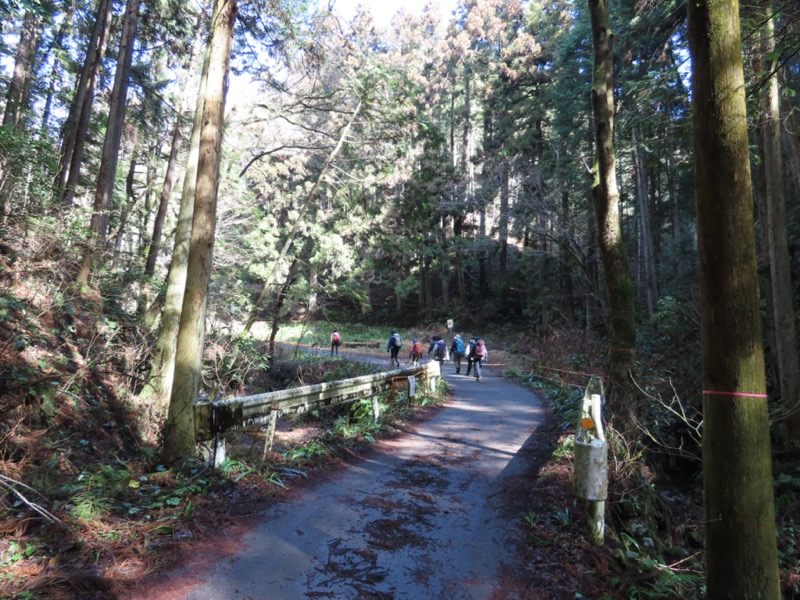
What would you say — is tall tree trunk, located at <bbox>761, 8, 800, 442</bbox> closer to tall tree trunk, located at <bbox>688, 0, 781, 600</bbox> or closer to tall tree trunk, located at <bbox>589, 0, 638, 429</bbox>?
tall tree trunk, located at <bbox>589, 0, 638, 429</bbox>

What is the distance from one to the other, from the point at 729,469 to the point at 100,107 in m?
24.8

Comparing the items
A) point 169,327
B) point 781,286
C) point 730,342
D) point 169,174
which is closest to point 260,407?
point 169,327

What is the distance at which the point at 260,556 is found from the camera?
381 cm

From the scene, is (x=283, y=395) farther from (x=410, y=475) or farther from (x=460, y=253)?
(x=460, y=253)

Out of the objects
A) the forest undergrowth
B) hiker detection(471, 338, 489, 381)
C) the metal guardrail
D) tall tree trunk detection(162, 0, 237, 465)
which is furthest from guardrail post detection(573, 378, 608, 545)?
hiker detection(471, 338, 489, 381)

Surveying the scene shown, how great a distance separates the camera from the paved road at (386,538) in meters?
3.45

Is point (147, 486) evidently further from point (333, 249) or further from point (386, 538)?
point (333, 249)

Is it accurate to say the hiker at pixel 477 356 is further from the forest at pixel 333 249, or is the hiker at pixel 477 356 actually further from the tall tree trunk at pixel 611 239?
the tall tree trunk at pixel 611 239

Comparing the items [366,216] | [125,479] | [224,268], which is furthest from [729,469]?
[224,268]

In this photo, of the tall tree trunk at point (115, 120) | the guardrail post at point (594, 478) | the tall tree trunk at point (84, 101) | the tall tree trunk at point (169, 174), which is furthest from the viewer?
the tall tree trunk at point (169, 174)

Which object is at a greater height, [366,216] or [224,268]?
[366,216]

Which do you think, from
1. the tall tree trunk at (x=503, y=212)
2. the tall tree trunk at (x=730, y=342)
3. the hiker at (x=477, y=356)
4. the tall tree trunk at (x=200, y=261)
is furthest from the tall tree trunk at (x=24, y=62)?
the tall tree trunk at (x=503, y=212)

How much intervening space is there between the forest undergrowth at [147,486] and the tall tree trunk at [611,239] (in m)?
0.68

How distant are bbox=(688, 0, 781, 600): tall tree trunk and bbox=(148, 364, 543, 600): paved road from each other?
1709 mm
